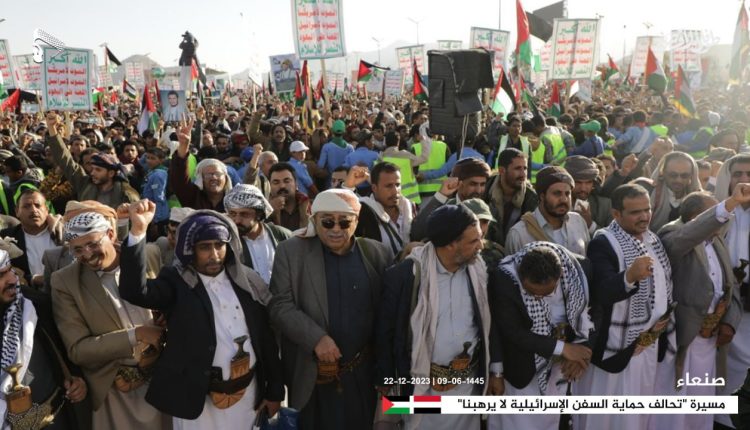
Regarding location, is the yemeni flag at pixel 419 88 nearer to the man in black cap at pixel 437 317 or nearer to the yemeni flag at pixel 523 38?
the yemeni flag at pixel 523 38

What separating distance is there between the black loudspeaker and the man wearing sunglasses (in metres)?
1.58

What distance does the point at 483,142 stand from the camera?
27.5ft

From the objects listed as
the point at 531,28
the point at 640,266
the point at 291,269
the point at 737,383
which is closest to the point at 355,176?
the point at 291,269

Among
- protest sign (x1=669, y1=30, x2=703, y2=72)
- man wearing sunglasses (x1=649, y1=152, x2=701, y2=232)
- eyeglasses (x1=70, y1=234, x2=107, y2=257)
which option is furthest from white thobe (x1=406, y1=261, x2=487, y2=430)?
protest sign (x1=669, y1=30, x2=703, y2=72)

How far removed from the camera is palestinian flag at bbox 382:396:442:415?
2992 mm

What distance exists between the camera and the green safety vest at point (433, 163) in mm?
7008

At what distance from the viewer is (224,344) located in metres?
2.78

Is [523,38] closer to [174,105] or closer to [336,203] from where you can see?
[174,105]

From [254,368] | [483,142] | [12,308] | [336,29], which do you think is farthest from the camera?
[336,29]

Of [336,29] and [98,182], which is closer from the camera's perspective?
[98,182]

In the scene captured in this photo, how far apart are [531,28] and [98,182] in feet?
29.3

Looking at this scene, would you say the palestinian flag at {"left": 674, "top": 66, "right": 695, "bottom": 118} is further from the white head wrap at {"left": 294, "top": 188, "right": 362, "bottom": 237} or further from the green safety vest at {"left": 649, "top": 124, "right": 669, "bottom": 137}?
the white head wrap at {"left": 294, "top": 188, "right": 362, "bottom": 237}

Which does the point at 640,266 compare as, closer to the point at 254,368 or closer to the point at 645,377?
the point at 645,377

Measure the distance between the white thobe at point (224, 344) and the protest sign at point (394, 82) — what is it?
54.1ft
